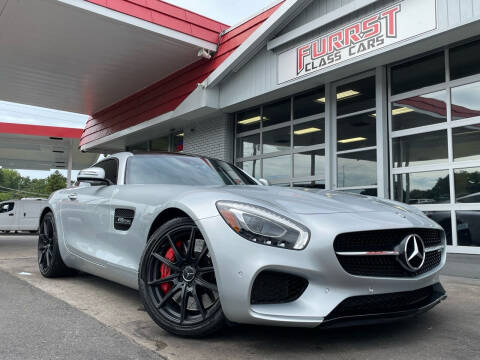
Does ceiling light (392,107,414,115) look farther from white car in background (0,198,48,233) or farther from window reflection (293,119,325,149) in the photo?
white car in background (0,198,48,233)

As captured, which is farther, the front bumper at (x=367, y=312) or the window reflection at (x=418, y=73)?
the window reflection at (x=418, y=73)

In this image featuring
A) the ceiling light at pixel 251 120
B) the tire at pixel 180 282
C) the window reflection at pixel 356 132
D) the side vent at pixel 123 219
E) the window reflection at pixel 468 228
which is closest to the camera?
the tire at pixel 180 282

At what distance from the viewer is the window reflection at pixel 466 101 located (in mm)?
6617

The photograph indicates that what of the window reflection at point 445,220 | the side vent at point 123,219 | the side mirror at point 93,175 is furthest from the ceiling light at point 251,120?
the side vent at point 123,219

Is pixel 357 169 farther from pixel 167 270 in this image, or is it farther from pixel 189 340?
pixel 189 340

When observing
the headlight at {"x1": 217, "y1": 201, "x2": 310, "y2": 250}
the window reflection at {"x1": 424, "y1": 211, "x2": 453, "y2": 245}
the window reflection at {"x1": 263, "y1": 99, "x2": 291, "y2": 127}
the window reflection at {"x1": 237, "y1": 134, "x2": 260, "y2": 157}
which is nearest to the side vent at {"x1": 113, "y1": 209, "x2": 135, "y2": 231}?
the headlight at {"x1": 217, "y1": 201, "x2": 310, "y2": 250}

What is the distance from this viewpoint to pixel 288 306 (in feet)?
7.37

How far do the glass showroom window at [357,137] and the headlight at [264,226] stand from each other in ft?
19.3

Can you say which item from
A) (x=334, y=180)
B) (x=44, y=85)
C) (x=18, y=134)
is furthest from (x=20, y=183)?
(x=334, y=180)

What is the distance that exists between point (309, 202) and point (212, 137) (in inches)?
350

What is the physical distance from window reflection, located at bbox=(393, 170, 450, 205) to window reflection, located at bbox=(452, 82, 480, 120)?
36.2 inches

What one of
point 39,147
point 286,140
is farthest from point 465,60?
point 39,147

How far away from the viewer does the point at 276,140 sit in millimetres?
10250

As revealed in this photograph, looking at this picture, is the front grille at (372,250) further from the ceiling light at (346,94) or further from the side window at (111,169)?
the ceiling light at (346,94)
